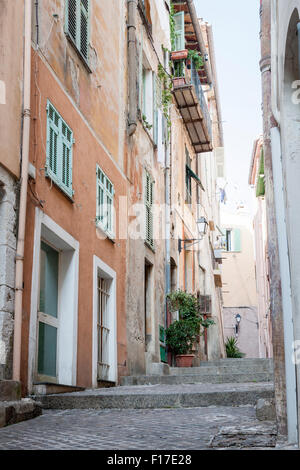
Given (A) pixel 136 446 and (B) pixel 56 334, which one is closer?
(A) pixel 136 446

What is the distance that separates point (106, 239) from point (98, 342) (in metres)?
1.77

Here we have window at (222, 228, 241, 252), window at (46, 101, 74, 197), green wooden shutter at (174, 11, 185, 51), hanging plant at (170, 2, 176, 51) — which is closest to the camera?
window at (46, 101, 74, 197)

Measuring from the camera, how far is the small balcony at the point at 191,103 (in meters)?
18.8

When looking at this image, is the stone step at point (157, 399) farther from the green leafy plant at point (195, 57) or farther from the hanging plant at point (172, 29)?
the green leafy plant at point (195, 57)

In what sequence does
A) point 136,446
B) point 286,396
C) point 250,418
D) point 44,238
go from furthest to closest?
point 44,238
point 250,418
point 136,446
point 286,396

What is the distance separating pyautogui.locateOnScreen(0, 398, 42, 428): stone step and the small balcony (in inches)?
519

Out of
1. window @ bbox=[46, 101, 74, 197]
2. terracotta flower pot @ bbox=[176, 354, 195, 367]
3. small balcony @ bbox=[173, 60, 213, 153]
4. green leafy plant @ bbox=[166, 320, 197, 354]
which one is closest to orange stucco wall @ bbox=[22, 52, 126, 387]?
window @ bbox=[46, 101, 74, 197]

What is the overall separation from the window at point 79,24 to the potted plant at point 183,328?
6.79 metres

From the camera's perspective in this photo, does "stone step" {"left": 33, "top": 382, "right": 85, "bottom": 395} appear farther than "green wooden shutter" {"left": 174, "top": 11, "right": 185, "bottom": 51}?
No

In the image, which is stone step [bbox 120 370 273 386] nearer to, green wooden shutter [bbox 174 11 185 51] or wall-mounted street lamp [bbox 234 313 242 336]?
green wooden shutter [bbox 174 11 185 51]

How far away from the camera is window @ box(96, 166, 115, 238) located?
11.6 meters

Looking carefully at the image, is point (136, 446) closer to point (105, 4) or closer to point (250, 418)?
point (250, 418)

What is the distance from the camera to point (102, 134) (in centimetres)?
1202
